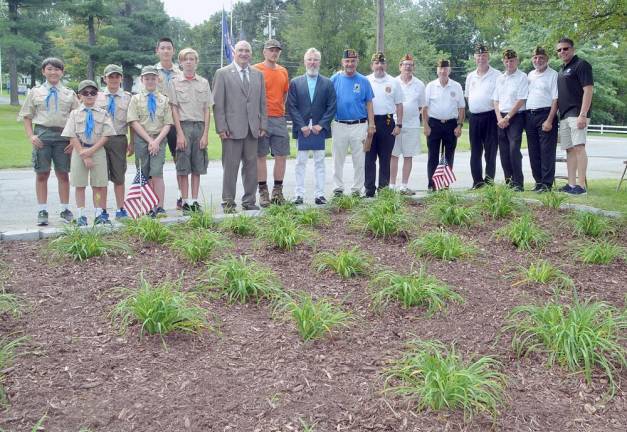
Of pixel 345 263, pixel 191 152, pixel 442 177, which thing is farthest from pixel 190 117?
pixel 345 263

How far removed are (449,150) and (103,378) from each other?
683 centimetres

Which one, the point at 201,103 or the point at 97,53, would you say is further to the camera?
the point at 97,53

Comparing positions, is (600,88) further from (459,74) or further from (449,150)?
(449,150)

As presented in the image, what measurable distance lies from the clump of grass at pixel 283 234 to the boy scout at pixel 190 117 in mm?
1832

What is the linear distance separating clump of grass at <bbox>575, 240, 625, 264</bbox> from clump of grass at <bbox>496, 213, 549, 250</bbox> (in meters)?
0.36

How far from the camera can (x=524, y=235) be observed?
562 centimetres

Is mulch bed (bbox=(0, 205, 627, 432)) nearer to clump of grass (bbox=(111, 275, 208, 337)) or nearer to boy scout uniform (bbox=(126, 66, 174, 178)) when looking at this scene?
clump of grass (bbox=(111, 275, 208, 337))

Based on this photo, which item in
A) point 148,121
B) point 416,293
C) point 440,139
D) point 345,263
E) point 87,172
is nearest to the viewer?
→ point 416,293

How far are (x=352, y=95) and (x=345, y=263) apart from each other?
3797 mm

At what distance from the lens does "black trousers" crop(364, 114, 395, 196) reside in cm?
855

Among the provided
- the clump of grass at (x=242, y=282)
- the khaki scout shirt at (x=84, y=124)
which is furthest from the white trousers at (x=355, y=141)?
the clump of grass at (x=242, y=282)

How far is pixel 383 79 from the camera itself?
28.2 feet

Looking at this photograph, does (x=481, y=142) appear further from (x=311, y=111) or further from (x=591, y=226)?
(x=591, y=226)

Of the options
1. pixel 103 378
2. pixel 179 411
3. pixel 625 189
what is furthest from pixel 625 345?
pixel 625 189
